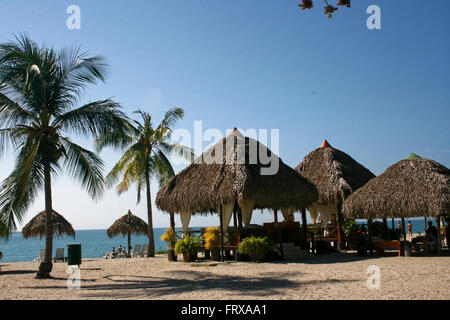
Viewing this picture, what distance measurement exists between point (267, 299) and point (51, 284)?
16.7ft

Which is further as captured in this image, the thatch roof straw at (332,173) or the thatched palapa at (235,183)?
the thatch roof straw at (332,173)

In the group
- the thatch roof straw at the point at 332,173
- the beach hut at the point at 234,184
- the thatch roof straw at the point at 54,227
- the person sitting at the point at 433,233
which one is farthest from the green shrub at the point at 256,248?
the thatch roof straw at the point at 54,227

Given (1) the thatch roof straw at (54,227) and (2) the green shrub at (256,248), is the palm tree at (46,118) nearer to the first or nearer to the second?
(2) the green shrub at (256,248)

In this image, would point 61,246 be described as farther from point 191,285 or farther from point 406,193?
point 191,285

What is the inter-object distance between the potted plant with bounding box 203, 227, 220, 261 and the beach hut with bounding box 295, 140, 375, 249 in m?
4.45

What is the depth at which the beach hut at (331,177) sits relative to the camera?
15.8m

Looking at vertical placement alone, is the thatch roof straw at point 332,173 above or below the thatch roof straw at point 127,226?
above

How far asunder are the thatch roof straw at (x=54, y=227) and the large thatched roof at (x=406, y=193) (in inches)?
510

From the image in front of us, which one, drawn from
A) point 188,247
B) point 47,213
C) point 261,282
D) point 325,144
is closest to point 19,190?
point 47,213

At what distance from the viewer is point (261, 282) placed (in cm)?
839

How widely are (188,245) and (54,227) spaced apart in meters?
9.00

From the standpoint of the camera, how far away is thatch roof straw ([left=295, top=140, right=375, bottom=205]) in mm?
15805

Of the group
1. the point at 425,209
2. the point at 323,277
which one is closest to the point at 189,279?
the point at 323,277

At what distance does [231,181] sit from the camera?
1246cm
